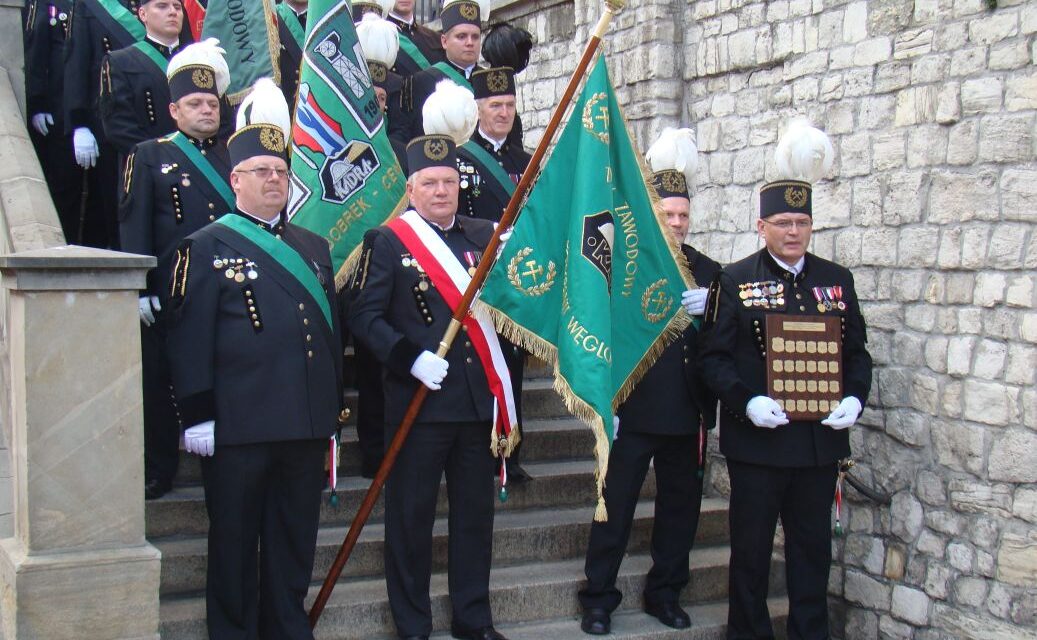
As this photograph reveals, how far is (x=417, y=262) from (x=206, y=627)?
1.62 meters

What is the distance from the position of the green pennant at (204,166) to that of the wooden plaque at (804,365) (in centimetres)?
235

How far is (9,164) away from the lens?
5.80 m

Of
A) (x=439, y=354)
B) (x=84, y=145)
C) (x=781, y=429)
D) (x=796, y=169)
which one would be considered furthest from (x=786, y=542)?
(x=84, y=145)

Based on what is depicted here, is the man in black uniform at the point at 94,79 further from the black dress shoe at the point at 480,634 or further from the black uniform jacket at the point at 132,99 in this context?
the black dress shoe at the point at 480,634

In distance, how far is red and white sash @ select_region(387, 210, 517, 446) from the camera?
502 centimetres

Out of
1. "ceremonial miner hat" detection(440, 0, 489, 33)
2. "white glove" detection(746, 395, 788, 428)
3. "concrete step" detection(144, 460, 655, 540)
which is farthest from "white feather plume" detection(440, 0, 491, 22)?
"white glove" detection(746, 395, 788, 428)

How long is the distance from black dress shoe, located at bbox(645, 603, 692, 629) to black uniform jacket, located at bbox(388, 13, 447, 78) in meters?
3.39

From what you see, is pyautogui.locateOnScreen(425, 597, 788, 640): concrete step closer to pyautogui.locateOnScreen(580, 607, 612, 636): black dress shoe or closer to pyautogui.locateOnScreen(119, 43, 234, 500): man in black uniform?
pyautogui.locateOnScreen(580, 607, 612, 636): black dress shoe

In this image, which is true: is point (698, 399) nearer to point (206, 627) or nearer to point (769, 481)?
point (769, 481)

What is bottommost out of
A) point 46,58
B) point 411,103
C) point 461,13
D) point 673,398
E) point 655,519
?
point 655,519

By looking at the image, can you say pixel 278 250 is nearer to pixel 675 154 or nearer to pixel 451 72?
pixel 675 154

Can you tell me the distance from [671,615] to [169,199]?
281 centimetres

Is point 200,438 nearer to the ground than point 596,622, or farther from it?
farther from it

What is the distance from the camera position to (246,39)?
6.37 m
